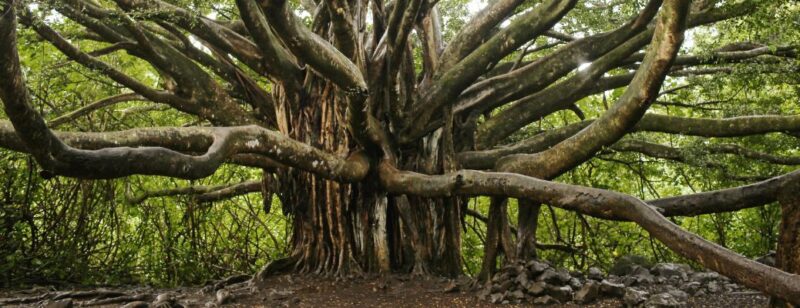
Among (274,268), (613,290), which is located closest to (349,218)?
(274,268)

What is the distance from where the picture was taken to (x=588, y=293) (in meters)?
4.58

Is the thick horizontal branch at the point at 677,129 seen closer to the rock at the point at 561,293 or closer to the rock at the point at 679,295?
the rock at the point at 561,293

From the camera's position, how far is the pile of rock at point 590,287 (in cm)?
458

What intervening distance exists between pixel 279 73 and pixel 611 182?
732 cm

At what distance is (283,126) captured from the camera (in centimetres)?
676

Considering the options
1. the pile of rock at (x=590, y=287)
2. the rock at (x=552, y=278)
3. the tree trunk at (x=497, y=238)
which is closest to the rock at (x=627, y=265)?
the pile of rock at (x=590, y=287)

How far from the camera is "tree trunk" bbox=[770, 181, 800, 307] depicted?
3.50m

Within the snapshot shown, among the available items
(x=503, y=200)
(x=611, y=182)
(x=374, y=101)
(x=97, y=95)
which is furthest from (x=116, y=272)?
(x=611, y=182)

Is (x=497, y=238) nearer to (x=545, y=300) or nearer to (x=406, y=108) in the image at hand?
(x=545, y=300)

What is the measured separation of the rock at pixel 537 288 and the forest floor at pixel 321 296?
0.79ft

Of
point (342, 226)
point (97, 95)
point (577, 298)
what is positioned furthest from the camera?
point (97, 95)

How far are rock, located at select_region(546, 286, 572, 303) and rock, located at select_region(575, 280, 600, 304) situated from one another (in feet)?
0.22

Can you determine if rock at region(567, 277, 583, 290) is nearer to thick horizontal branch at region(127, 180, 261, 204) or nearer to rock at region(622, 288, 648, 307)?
rock at region(622, 288, 648, 307)

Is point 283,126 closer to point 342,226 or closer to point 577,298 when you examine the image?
point 342,226
